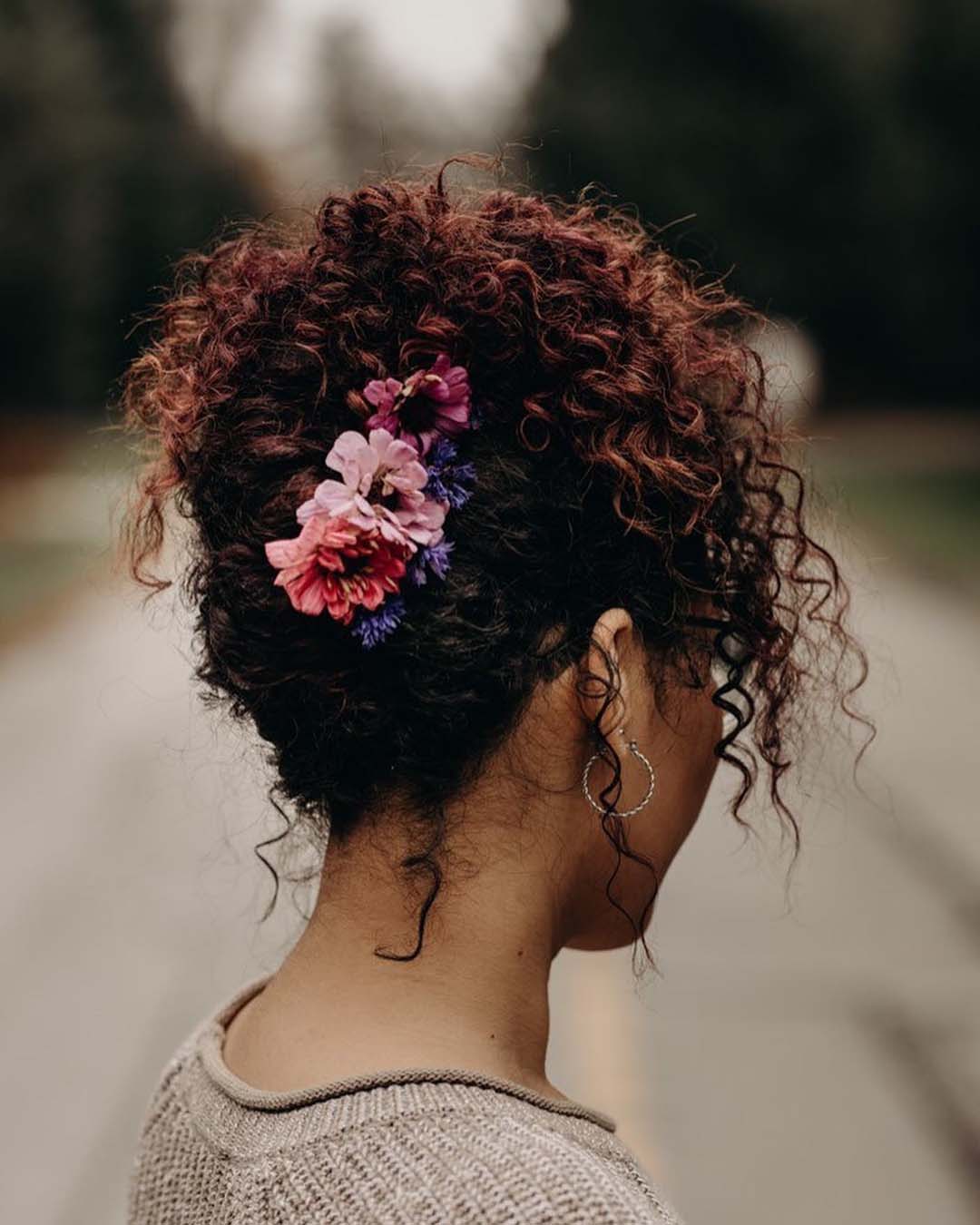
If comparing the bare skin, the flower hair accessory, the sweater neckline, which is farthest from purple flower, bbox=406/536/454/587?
the sweater neckline

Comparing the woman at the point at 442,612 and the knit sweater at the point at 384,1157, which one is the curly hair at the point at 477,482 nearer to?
the woman at the point at 442,612

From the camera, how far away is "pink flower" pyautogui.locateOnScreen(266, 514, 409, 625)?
1.54 m

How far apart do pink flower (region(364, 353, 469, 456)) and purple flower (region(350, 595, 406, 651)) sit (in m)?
0.16

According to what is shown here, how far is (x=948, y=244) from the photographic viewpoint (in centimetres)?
3622

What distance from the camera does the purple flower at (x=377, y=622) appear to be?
1.57 m

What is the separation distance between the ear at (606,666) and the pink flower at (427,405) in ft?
0.83

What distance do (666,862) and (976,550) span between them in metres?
18.5

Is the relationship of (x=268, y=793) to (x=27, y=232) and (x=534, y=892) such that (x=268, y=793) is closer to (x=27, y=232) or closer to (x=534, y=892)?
(x=534, y=892)

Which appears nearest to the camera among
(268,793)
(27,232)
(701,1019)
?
(268,793)

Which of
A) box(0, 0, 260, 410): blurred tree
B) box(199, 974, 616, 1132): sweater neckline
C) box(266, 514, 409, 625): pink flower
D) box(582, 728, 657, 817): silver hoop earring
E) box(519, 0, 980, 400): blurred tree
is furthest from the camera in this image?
box(519, 0, 980, 400): blurred tree

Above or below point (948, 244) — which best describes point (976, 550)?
below

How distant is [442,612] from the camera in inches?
62.0

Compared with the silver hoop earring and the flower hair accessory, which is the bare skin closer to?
the silver hoop earring

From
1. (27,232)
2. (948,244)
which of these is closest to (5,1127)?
(27,232)
